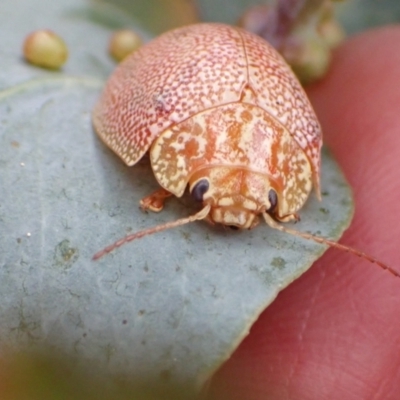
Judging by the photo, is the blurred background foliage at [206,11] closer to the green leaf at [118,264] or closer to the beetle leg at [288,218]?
the green leaf at [118,264]

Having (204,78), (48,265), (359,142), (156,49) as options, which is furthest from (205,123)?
(359,142)

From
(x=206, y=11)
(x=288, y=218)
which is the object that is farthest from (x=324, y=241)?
(x=206, y=11)

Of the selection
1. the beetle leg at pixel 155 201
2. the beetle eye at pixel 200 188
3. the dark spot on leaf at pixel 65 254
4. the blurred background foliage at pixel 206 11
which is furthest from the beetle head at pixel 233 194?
the blurred background foliage at pixel 206 11

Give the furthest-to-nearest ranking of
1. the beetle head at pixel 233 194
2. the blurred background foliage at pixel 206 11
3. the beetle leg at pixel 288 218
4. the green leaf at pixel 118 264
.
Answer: the blurred background foliage at pixel 206 11 < the beetle leg at pixel 288 218 < the beetle head at pixel 233 194 < the green leaf at pixel 118 264

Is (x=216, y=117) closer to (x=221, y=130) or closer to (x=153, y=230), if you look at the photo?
(x=221, y=130)

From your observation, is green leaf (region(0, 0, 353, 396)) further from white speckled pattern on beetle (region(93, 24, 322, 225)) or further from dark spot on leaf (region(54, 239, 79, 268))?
white speckled pattern on beetle (region(93, 24, 322, 225))

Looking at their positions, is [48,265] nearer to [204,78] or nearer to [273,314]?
[204,78]

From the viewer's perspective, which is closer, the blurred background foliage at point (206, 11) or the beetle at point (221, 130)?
the beetle at point (221, 130)
